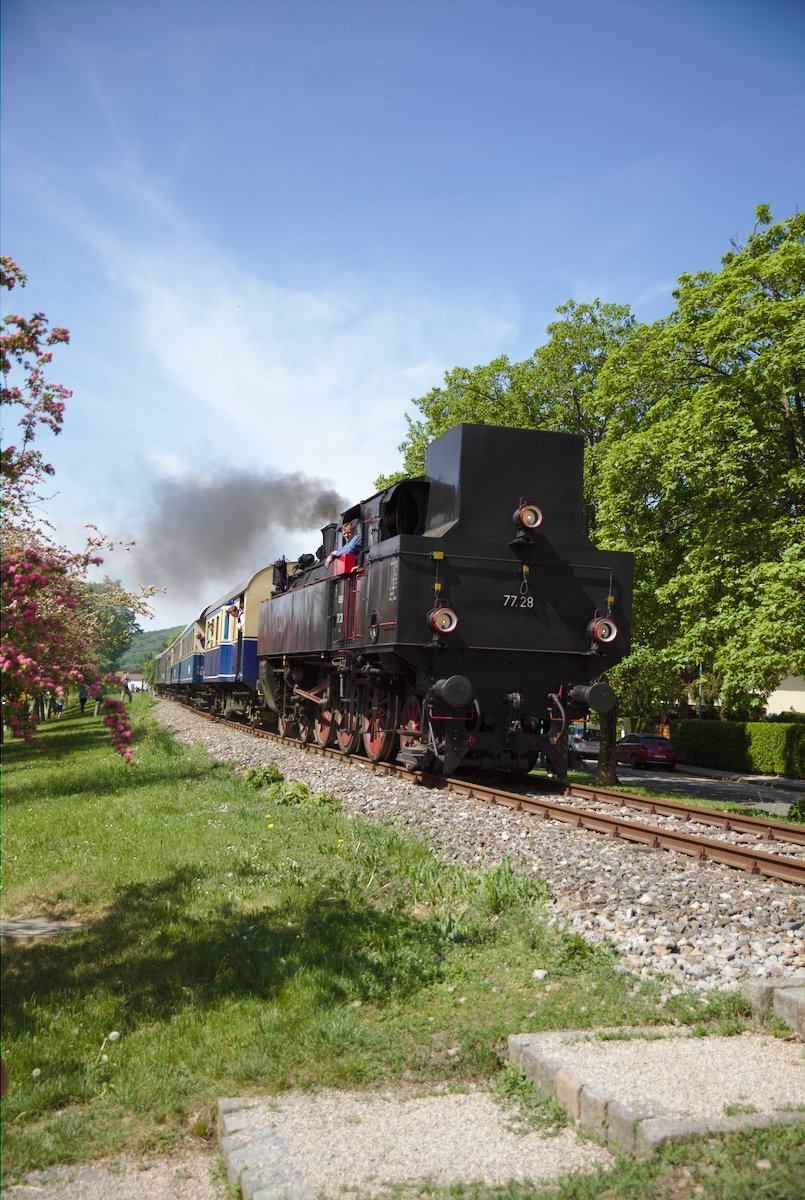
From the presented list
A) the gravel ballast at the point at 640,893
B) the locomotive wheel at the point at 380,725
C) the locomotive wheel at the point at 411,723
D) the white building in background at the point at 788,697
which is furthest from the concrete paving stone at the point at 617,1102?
the white building in background at the point at 788,697

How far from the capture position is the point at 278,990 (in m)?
5.02

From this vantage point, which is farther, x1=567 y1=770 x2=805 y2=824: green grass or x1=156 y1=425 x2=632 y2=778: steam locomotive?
x1=567 y1=770 x2=805 y2=824: green grass

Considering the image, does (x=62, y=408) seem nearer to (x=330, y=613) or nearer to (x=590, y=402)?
(x=330, y=613)

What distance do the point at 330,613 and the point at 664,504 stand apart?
6.43 meters

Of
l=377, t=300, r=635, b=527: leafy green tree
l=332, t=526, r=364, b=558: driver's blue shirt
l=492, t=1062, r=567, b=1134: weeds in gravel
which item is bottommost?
l=492, t=1062, r=567, b=1134: weeds in gravel

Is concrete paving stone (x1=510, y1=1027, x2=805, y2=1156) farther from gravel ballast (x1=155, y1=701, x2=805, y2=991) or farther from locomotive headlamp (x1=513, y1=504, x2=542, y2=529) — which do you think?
locomotive headlamp (x1=513, y1=504, x2=542, y2=529)

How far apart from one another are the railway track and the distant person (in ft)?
11.0

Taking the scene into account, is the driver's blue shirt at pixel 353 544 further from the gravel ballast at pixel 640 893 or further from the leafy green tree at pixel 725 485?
the leafy green tree at pixel 725 485

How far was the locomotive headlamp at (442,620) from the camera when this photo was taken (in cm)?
1103

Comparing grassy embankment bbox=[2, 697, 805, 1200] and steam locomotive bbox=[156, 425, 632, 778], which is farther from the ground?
steam locomotive bbox=[156, 425, 632, 778]

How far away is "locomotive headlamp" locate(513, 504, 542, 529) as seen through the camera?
11.6 metres

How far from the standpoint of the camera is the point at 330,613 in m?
14.8

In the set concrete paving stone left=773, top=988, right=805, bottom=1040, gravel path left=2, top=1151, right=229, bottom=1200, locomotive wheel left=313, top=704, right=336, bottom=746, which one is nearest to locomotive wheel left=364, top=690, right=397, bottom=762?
locomotive wheel left=313, top=704, right=336, bottom=746

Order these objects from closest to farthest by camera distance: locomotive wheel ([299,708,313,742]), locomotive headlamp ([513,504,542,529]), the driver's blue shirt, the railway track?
1. the railway track
2. locomotive headlamp ([513,504,542,529])
3. the driver's blue shirt
4. locomotive wheel ([299,708,313,742])
